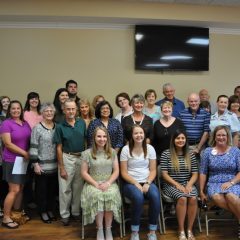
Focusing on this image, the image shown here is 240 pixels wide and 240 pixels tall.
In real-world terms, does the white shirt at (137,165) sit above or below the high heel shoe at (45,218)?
above

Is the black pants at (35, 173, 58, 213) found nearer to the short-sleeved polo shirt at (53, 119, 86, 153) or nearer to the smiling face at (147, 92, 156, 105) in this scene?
the short-sleeved polo shirt at (53, 119, 86, 153)

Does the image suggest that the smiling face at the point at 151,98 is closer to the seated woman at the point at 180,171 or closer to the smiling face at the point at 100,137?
the seated woman at the point at 180,171

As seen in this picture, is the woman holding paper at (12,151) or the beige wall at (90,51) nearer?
the woman holding paper at (12,151)

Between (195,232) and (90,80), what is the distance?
299cm

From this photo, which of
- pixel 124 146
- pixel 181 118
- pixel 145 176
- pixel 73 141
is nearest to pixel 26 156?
pixel 73 141

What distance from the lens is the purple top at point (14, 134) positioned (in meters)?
3.30

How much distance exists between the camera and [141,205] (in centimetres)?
294

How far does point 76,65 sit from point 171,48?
166 centimetres

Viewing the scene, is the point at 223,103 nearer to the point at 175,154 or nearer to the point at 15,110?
the point at 175,154

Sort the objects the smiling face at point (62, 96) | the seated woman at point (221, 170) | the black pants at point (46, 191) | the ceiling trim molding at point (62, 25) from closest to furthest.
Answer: the seated woman at point (221, 170) < the black pants at point (46, 191) < the smiling face at point (62, 96) < the ceiling trim molding at point (62, 25)

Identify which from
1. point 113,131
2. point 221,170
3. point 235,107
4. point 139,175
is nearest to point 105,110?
point 113,131

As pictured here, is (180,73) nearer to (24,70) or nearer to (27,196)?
(24,70)

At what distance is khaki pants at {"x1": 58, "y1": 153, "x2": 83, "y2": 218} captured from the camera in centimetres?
334

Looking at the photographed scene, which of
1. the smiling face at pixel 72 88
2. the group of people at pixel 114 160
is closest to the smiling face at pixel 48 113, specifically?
the group of people at pixel 114 160
